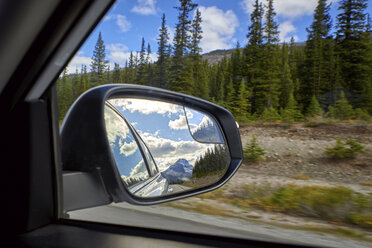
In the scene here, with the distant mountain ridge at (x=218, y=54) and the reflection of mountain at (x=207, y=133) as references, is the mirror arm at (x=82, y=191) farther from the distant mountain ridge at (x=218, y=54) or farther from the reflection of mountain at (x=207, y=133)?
the distant mountain ridge at (x=218, y=54)

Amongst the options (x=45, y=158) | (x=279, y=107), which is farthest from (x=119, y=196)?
(x=279, y=107)

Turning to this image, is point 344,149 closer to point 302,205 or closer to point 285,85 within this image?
point 302,205

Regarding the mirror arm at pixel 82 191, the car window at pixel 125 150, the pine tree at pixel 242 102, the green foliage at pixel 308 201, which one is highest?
the pine tree at pixel 242 102

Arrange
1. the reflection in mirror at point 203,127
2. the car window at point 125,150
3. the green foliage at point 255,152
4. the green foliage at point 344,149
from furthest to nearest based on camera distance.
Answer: the green foliage at point 255,152
the green foliage at point 344,149
the reflection in mirror at point 203,127
the car window at point 125,150

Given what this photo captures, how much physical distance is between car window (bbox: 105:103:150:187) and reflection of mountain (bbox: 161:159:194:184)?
0.39ft

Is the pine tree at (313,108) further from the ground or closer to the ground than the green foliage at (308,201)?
further from the ground

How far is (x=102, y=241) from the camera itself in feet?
4.21

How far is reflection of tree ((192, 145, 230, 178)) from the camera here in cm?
199

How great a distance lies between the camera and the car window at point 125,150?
1508 mm

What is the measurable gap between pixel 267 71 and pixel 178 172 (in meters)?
1.38

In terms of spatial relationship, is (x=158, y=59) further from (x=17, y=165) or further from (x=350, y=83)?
(x=350, y=83)

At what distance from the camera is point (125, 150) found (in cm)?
163

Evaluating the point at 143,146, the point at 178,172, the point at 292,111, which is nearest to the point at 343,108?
the point at 292,111

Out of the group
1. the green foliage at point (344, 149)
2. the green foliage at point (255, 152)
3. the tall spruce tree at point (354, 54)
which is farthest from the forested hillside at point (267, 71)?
the green foliage at point (255, 152)
